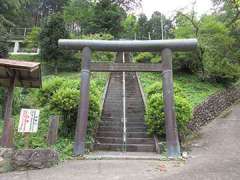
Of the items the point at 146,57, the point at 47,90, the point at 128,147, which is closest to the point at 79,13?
the point at 146,57

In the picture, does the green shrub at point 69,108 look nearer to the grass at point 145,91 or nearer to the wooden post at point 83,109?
the grass at point 145,91

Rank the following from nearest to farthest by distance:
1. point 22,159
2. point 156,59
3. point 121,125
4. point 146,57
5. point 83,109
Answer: point 22,159 < point 83,109 < point 121,125 < point 156,59 < point 146,57

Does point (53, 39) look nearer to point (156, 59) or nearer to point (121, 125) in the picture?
point (156, 59)

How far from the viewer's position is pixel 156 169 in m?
8.32

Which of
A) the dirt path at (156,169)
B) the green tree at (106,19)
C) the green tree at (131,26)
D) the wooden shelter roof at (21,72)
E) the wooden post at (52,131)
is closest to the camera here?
the dirt path at (156,169)

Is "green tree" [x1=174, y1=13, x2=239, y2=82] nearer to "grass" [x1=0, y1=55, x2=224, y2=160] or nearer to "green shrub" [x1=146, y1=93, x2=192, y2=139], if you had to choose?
"grass" [x1=0, y1=55, x2=224, y2=160]

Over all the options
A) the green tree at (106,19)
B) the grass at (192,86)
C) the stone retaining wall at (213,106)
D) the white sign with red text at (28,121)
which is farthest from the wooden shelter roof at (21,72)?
the green tree at (106,19)

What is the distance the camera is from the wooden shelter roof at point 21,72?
888 centimetres

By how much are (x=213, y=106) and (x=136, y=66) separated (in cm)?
769

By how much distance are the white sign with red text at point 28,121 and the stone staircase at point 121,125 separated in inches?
121

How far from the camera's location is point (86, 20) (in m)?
33.5

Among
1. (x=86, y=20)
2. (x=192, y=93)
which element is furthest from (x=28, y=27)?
(x=192, y=93)

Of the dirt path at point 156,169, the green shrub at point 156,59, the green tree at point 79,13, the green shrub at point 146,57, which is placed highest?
the green tree at point 79,13

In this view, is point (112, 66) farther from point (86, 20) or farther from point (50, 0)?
point (50, 0)
